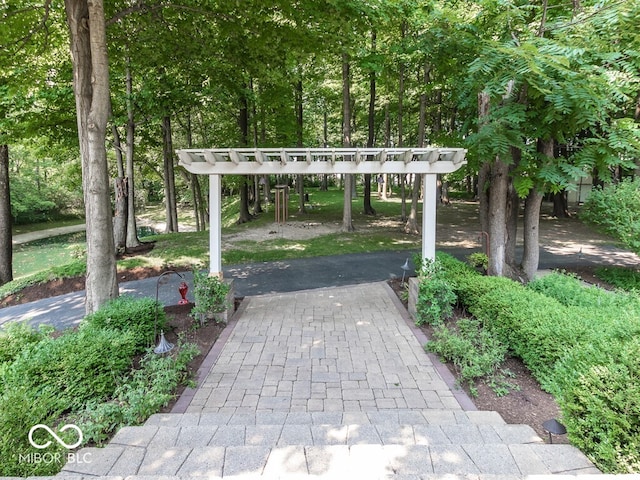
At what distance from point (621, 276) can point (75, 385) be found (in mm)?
11066

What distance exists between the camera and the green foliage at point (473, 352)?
4.35 meters

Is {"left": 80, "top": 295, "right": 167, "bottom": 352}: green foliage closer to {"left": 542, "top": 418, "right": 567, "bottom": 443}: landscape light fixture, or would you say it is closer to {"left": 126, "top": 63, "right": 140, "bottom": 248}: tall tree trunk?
{"left": 542, "top": 418, "right": 567, "bottom": 443}: landscape light fixture

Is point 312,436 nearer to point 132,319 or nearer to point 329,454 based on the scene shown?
point 329,454

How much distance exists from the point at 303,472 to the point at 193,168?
5.66 m

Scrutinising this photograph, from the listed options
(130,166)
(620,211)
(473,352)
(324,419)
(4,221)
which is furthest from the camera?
(130,166)

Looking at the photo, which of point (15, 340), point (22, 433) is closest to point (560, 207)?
point (15, 340)

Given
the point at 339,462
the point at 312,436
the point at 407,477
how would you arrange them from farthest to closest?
1. the point at 312,436
2. the point at 339,462
3. the point at 407,477

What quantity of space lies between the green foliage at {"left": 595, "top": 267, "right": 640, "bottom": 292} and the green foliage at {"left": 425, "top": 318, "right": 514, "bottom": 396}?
5.44 m

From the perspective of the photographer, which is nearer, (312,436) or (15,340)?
(312,436)

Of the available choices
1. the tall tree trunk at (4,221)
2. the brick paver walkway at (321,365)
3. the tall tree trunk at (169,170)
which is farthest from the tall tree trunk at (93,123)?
the tall tree trunk at (169,170)

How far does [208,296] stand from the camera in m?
6.18

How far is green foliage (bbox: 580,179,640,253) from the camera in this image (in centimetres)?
747

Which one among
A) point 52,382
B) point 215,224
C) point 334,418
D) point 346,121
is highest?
point 346,121

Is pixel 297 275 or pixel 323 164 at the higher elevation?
pixel 323 164
